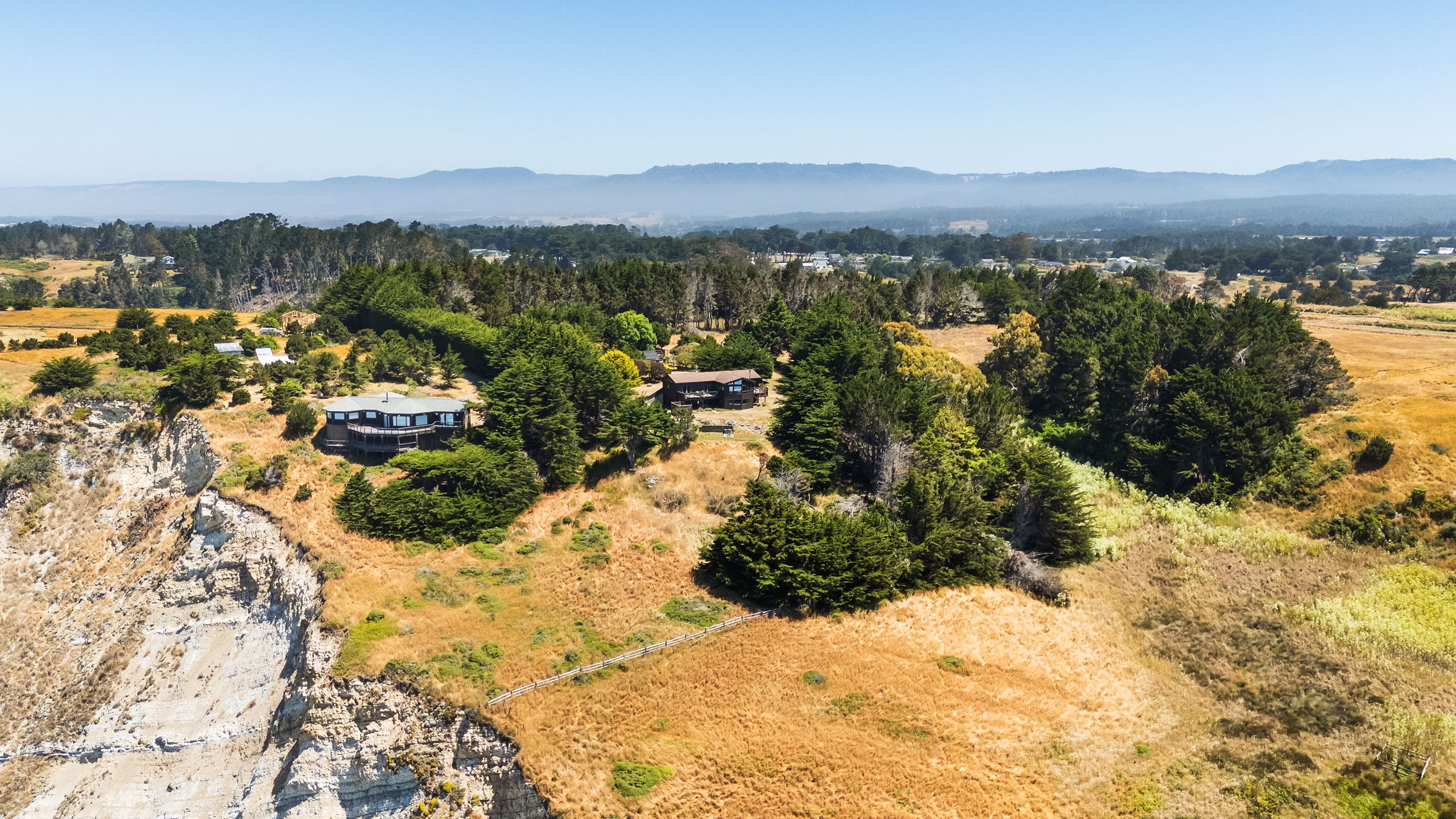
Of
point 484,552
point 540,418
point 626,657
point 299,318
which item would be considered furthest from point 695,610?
point 299,318

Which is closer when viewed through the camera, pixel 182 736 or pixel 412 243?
pixel 182 736

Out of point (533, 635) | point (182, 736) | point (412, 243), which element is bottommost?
point (182, 736)

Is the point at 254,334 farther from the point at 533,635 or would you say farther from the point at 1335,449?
the point at 1335,449

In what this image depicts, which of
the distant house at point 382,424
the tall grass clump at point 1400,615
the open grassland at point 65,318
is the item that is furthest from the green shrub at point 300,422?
the tall grass clump at point 1400,615

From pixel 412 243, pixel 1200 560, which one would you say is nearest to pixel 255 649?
pixel 1200 560

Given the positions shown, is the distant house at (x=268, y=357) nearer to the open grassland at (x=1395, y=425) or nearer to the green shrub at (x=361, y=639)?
A: the green shrub at (x=361, y=639)

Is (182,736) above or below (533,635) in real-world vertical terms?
below

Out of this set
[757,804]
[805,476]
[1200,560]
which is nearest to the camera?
[757,804]
